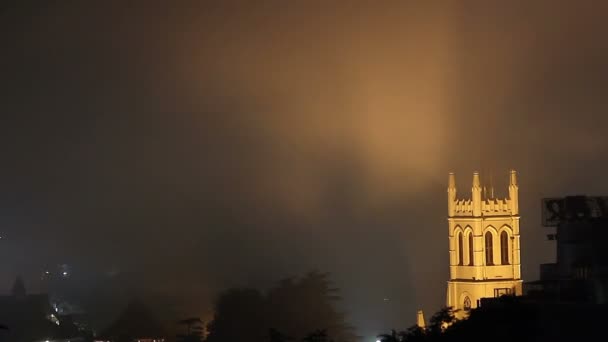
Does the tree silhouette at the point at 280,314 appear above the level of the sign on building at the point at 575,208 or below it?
below

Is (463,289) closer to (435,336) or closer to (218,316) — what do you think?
(218,316)

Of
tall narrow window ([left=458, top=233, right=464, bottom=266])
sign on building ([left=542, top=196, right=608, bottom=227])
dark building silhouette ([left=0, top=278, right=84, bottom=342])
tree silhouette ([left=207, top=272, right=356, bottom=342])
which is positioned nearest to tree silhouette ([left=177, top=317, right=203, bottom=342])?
tree silhouette ([left=207, top=272, right=356, bottom=342])

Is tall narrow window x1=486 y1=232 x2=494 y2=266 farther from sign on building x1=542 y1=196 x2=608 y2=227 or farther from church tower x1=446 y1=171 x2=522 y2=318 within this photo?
sign on building x1=542 y1=196 x2=608 y2=227

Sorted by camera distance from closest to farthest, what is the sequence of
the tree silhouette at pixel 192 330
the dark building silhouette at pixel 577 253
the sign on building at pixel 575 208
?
1. the dark building silhouette at pixel 577 253
2. the sign on building at pixel 575 208
3. the tree silhouette at pixel 192 330

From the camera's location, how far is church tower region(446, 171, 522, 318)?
15188 centimetres

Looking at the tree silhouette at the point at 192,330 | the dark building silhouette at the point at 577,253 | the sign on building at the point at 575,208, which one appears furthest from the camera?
the tree silhouette at the point at 192,330

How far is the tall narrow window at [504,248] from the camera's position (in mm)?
152750

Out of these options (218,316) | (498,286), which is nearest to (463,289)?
(498,286)

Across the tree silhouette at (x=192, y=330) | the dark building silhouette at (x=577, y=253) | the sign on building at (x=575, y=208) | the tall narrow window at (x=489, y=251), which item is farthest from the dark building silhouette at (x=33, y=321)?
the dark building silhouette at (x=577, y=253)

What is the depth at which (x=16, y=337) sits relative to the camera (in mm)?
135000

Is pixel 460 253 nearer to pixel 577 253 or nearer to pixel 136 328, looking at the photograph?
pixel 136 328

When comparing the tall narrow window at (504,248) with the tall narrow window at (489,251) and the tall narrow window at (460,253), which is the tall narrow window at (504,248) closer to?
the tall narrow window at (489,251)

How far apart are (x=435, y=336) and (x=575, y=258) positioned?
99.3 feet

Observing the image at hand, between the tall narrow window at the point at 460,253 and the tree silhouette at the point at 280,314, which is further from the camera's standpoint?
the tall narrow window at the point at 460,253
